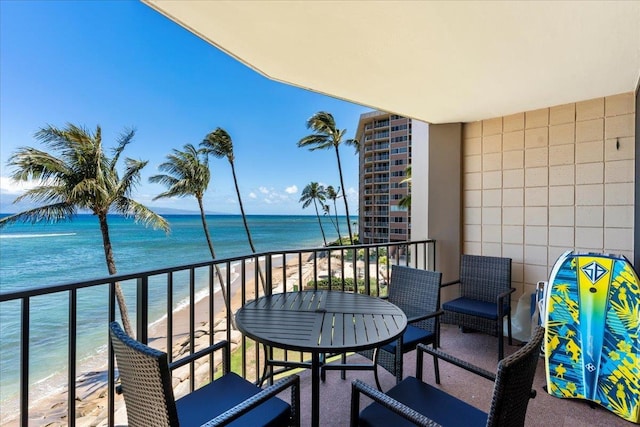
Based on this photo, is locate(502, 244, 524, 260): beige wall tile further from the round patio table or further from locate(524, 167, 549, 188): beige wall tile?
the round patio table

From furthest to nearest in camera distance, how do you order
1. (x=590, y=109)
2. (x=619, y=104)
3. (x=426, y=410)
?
(x=590, y=109)
(x=619, y=104)
(x=426, y=410)

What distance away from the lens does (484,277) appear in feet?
10.8

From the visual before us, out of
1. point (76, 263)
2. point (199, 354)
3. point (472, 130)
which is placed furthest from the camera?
point (76, 263)

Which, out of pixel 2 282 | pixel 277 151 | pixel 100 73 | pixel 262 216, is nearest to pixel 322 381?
pixel 2 282

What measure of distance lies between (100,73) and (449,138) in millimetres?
26637

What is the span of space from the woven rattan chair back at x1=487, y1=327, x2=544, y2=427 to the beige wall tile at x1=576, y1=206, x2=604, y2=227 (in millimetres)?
2788

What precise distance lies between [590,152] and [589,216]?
64 centimetres

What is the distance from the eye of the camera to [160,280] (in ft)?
50.8

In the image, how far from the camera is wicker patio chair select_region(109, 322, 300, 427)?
937 mm

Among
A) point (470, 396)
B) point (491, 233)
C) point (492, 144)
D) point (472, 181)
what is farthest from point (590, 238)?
point (470, 396)

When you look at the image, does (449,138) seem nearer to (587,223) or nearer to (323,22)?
(587,223)

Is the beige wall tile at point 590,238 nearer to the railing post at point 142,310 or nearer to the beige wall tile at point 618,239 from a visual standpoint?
the beige wall tile at point 618,239

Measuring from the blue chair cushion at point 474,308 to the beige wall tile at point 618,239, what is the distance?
1199mm

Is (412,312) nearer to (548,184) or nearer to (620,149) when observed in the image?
(548,184)
